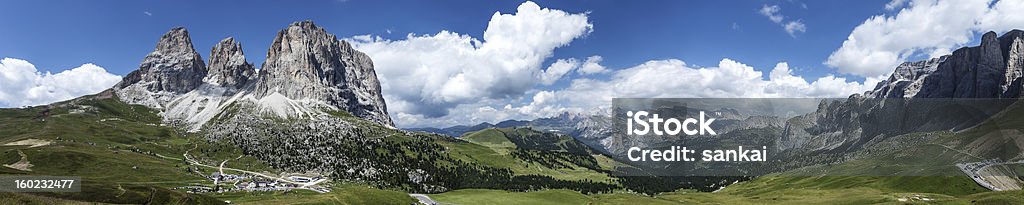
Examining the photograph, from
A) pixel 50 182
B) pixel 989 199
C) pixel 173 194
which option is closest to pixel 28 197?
pixel 173 194

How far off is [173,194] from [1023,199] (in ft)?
610

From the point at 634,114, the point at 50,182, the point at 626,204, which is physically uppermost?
the point at 634,114

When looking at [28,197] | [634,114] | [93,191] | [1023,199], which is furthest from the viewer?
[1023,199]

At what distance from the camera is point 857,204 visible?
16262 centimetres

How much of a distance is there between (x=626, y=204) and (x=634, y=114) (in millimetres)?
88398

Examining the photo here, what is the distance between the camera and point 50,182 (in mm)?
98938

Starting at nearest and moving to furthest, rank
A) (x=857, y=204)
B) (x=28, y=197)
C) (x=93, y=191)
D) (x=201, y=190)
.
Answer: (x=28, y=197) < (x=93, y=191) < (x=857, y=204) < (x=201, y=190)

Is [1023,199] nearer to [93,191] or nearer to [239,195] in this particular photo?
[93,191]

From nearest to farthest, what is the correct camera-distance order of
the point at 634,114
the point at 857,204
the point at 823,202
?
the point at 634,114
the point at 857,204
the point at 823,202

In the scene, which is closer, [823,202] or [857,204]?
[857,204]

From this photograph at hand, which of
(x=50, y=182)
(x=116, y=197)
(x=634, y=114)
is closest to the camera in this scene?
(x=116, y=197)

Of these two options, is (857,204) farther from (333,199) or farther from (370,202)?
(333,199)

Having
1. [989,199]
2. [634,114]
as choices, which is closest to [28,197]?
[634,114]

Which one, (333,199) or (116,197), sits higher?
(116,197)
